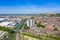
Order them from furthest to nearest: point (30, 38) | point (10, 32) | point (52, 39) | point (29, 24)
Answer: point (29, 24) < point (10, 32) < point (30, 38) < point (52, 39)

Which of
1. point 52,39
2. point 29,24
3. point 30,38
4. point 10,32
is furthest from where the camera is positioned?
point 29,24

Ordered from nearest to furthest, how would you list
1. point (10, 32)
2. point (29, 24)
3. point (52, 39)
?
1. point (52, 39)
2. point (10, 32)
3. point (29, 24)

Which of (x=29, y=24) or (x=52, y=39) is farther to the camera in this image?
(x=29, y=24)

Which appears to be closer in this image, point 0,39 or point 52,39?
point 52,39

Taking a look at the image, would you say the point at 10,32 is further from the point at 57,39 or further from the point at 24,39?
the point at 57,39

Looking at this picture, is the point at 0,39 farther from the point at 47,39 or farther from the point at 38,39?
the point at 47,39

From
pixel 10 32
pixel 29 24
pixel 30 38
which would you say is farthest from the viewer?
pixel 29 24

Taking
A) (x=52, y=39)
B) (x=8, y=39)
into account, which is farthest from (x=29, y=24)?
(x=52, y=39)

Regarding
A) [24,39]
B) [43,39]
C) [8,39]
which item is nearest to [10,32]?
[8,39]
